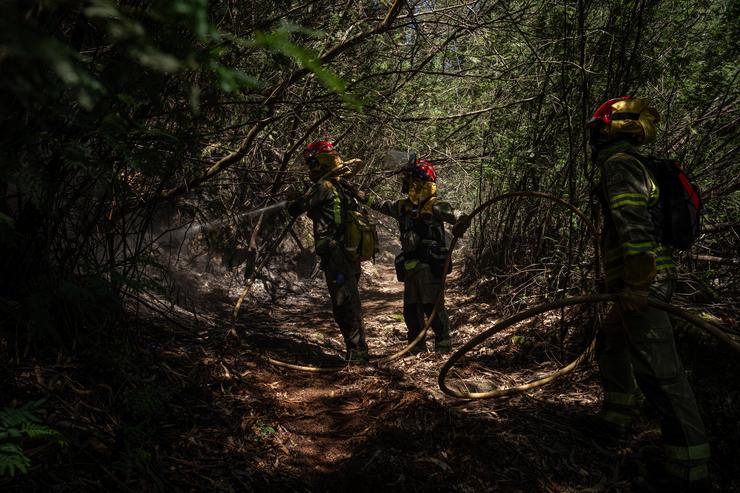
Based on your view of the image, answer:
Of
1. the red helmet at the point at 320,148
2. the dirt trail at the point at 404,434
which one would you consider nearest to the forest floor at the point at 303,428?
the dirt trail at the point at 404,434

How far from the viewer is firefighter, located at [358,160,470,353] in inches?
230

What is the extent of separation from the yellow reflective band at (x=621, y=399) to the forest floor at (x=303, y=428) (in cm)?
31

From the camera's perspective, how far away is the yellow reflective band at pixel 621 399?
10.9 feet

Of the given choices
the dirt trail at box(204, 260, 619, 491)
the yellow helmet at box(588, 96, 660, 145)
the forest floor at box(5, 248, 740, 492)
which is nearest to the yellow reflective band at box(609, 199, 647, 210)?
the yellow helmet at box(588, 96, 660, 145)

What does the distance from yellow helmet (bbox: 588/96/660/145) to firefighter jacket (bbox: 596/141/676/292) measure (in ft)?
0.30

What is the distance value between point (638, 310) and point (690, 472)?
3.26 ft

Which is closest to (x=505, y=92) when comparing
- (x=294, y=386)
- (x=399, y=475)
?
(x=294, y=386)

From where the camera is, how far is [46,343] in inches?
116

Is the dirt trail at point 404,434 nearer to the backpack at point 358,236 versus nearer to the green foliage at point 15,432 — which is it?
the green foliage at point 15,432

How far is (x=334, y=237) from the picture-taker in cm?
566

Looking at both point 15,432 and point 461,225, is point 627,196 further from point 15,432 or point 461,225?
point 15,432

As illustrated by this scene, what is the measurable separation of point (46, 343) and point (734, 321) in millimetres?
5728

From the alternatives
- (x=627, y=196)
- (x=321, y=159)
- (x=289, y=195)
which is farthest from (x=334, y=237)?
(x=627, y=196)

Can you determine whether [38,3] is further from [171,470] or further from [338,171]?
[338,171]
